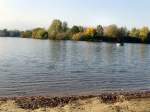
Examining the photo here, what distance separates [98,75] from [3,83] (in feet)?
36.5

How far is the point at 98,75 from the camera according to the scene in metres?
36.2

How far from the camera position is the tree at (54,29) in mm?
178250

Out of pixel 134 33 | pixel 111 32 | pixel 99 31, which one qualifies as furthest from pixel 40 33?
pixel 134 33

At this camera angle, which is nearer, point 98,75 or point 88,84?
point 88,84

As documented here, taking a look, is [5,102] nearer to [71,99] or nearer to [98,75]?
[71,99]

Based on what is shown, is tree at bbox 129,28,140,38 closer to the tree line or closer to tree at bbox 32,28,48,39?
the tree line

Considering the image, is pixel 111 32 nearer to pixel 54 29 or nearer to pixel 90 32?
pixel 90 32

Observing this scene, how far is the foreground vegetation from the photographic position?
171125mm

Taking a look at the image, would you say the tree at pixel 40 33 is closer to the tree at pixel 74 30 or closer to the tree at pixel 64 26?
the tree at pixel 64 26

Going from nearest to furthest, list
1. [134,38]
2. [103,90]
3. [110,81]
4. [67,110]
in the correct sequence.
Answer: [67,110] → [103,90] → [110,81] → [134,38]

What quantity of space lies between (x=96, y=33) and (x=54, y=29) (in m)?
23.5

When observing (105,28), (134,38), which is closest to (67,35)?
(105,28)

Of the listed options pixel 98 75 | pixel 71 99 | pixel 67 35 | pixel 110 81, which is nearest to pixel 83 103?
pixel 71 99

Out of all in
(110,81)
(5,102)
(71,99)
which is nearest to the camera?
(5,102)
